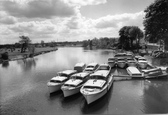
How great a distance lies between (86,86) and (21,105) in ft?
21.9

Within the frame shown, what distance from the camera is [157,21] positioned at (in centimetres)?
2650

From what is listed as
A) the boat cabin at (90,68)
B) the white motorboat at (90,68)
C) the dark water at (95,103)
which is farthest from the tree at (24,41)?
the dark water at (95,103)

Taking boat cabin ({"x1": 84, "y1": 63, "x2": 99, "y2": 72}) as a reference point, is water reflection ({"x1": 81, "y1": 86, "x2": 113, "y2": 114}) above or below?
below

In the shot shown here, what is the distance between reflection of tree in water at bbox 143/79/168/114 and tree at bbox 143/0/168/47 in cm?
1414

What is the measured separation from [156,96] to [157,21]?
19867 mm

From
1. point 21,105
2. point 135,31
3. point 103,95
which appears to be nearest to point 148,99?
point 103,95

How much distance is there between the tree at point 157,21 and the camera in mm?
25447

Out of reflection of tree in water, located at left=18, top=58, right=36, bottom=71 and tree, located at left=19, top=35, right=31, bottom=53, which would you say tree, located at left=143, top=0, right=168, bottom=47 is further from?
tree, located at left=19, top=35, right=31, bottom=53

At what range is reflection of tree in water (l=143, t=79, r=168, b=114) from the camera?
10319mm

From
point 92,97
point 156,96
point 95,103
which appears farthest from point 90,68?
point 156,96

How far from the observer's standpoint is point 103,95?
13016 mm

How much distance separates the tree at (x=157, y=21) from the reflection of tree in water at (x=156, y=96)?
14139 millimetres

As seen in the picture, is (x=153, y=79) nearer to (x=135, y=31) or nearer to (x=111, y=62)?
(x=111, y=62)

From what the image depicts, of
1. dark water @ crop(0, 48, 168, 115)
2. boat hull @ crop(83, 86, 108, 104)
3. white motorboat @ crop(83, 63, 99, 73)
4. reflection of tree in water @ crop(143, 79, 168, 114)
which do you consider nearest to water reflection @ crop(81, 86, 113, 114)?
dark water @ crop(0, 48, 168, 115)
